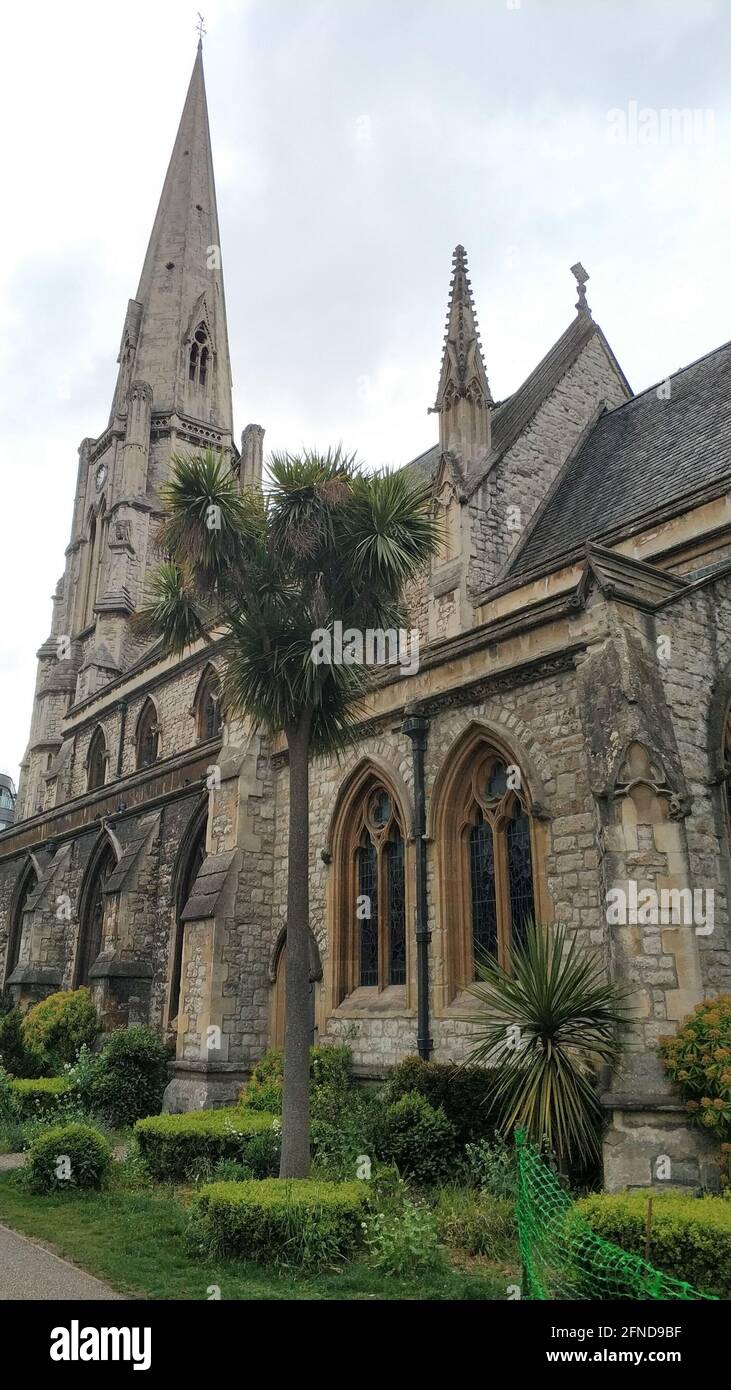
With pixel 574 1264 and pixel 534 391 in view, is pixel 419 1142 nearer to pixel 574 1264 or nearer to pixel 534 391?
pixel 574 1264

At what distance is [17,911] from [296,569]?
71.5 feet

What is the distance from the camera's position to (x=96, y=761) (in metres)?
34.1

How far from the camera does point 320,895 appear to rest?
48.5ft

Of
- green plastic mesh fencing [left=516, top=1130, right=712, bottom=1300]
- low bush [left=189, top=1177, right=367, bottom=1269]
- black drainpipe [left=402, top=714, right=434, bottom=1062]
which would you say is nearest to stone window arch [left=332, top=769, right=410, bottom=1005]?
black drainpipe [left=402, top=714, right=434, bottom=1062]

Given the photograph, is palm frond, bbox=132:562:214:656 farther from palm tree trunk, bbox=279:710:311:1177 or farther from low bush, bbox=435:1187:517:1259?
low bush, bbox=435:1187:517:1259

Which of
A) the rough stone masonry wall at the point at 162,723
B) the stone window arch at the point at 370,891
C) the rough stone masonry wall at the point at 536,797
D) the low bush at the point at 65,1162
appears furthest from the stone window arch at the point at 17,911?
the low bush at the point at 65,1162

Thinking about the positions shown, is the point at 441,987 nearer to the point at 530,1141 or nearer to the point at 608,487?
the point at 530,1141

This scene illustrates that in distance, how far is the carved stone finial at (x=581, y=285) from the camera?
72.7 feet

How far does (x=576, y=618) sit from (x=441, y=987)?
473cm

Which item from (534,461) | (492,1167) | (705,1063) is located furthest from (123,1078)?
(534,461)

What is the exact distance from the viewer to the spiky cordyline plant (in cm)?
857

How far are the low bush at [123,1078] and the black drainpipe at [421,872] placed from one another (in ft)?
18.1

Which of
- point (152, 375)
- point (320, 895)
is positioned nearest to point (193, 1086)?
point (320, 895)
